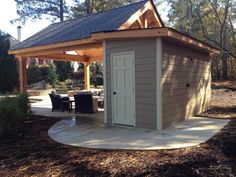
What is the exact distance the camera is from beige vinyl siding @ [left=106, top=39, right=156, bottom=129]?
279 inches

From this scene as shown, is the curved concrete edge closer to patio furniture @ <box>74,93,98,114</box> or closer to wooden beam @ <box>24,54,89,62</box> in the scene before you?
patio furniture @ <box>74,93,98,114</box>

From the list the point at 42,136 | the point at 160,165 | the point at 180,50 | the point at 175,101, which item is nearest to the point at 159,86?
the point at 175,101

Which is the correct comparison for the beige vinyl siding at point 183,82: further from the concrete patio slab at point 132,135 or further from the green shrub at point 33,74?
the green shrub at point 33,74

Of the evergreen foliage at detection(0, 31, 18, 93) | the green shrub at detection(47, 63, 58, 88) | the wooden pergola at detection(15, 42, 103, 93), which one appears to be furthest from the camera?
the green shrub at detection(47, 63, 58, 88)

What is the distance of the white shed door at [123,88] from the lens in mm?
7488

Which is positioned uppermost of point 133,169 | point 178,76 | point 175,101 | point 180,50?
point 180,50

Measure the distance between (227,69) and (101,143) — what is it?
75.1 feet

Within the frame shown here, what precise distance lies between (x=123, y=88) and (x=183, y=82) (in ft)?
6.90

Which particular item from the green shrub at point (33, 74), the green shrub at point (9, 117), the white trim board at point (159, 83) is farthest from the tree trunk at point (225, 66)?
the green shrub at point (9, 117)

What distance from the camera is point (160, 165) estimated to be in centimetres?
450

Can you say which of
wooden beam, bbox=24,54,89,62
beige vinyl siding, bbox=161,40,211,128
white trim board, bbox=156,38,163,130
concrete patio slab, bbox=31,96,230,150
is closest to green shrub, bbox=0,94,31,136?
concrete patio slab, bbox=31,96,230,150

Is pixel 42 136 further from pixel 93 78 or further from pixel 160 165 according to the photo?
pixel 93 78

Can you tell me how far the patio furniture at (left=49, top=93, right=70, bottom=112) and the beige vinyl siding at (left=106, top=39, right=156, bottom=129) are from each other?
4.53m

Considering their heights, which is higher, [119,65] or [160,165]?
[119,65]
